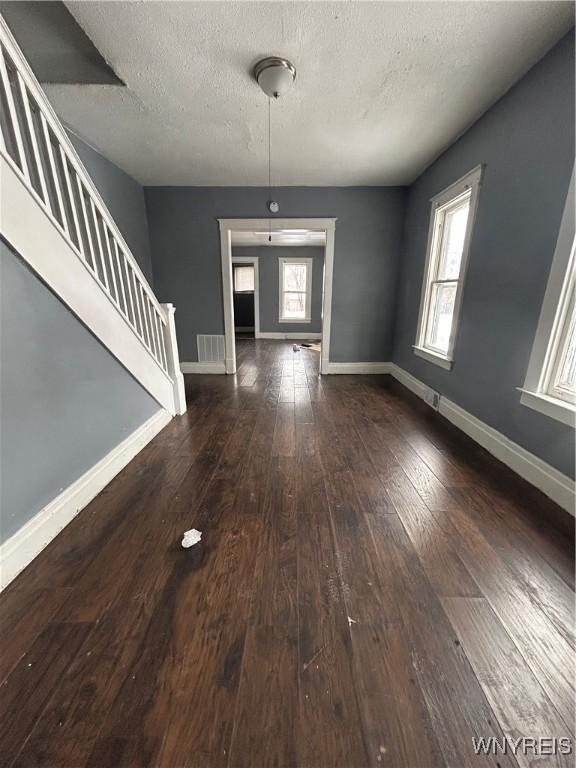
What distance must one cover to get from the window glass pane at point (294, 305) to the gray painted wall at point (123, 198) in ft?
14.1

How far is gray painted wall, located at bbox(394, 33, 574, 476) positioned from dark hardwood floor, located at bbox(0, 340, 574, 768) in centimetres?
52

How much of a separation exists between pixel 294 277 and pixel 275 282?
1.73ft

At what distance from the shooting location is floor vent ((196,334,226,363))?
13.9 feet

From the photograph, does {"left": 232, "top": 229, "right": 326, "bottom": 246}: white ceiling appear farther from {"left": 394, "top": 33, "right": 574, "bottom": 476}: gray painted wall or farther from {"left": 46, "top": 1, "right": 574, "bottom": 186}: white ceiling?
{"left": 394, "top": 33, "right": 574, "bottom": 476}: gray painted wall

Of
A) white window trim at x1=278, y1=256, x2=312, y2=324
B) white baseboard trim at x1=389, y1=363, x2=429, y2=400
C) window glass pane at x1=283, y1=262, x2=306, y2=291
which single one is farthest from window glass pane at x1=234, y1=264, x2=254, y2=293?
white baseboard trim at x1=389, y1=363, x2=429, y2=400

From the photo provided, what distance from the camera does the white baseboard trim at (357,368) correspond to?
430cm

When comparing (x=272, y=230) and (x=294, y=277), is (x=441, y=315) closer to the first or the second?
(x=272, y=230)

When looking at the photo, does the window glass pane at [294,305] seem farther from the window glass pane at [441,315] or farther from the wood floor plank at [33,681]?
the wood floor plank at [33,681]

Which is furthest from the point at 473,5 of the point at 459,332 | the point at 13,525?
the point at 13,525

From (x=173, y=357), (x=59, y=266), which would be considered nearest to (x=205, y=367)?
(x=173, y=357)

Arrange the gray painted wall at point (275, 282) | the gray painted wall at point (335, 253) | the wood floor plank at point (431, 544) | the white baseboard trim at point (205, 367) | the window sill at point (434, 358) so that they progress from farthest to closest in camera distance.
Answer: the gray painted wall at point (275, 282), the white baseboard trim at point (205, 367), the gray painted wall at point (335, 253), the window sill at point (434, 358), the wood floor plank at point (431, 544)

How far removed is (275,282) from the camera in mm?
7570

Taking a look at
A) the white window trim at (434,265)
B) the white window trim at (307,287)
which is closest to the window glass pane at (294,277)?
the white window trim at (307,287)

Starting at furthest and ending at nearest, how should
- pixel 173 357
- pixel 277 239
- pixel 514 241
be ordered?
pixel 277 239 < pixel 173 357 < pixel 514 241
